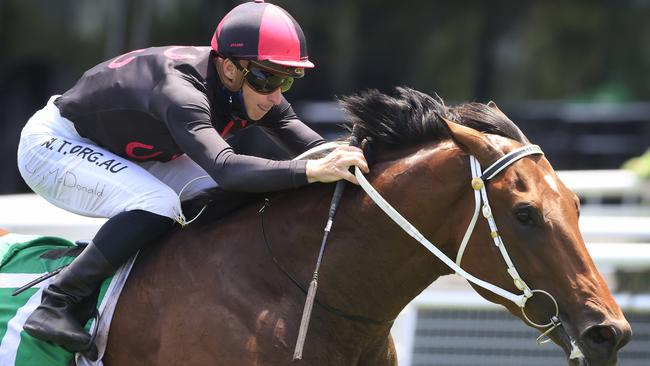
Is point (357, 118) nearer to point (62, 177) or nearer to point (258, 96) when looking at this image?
point (258, 96)

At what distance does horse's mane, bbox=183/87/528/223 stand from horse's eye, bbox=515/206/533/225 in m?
0.34

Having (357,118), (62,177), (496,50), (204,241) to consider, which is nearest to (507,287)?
(357,118)

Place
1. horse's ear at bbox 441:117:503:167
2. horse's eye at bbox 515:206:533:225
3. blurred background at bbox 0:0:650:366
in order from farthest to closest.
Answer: blurred background at bbox 0:0:650:366
horse's ear at bbox 441:117:503:167
horse's eye at bbox 515:206:533:225

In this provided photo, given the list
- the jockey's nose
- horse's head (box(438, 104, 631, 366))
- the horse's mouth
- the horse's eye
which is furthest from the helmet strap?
the horse's mouth

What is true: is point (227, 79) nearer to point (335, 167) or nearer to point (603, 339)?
point (335, 167)

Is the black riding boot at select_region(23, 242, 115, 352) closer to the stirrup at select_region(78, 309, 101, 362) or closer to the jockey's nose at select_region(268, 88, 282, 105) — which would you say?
the stirrup at select_region(78, 309, 101, 362)

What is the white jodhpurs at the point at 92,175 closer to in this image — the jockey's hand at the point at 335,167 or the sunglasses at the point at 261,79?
the sunglasses at the point at 261,79

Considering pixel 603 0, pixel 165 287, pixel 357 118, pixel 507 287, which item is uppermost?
pixel 357 118

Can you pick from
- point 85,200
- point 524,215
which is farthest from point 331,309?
point 85,200

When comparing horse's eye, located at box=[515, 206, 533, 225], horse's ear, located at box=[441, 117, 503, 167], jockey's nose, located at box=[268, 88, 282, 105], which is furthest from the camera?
jockey's nose, located at box=[268, 88, 282, 105]

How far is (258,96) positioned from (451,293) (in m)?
2.27

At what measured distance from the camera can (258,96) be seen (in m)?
4.26

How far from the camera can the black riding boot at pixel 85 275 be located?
157 inches

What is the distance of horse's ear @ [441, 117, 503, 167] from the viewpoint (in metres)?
3.83
